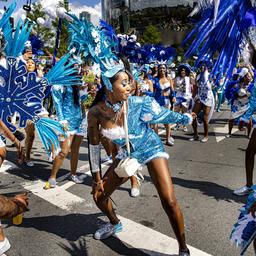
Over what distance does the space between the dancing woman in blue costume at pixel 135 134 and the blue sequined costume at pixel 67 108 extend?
1781mm

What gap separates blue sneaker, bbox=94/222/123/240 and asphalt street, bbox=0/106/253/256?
0.20 ft

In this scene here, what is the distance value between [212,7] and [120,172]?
55.7 inches

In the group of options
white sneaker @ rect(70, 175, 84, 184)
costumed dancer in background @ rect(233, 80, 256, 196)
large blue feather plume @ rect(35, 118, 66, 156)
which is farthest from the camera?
white sneaker @ rect(70, 175, 84, 184)

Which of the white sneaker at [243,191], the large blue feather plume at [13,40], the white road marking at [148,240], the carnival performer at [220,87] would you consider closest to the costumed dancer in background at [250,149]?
the white sneaker at [243,191]

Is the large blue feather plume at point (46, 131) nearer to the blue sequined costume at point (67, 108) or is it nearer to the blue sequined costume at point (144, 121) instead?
the blue sequined costume at point (67, 108)

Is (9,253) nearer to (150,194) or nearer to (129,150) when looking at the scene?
(129,150)

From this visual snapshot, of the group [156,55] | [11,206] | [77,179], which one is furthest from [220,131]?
[11,206]

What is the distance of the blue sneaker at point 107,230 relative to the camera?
3.30m

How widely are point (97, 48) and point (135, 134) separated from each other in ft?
2.92

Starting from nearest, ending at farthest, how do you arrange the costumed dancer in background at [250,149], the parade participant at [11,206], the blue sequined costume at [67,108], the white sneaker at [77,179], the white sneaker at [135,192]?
1. the parade participant at [11,206]
2. the costumed dancer in background at [250,149]
3. the white sneaker at [135,192]
4. the blue sequined costume at [67,108]
5. the white sneaker at [77,179]

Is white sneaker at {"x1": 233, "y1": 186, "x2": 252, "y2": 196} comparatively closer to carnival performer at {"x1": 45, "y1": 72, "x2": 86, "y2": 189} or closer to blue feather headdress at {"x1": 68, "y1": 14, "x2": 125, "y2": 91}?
carnival performer at {"x1": 45, "y1": 72, "x2": 86, "y2": 189}

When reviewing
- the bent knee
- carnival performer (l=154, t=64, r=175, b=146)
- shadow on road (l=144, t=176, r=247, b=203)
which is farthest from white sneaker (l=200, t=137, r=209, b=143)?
→ the bent knee

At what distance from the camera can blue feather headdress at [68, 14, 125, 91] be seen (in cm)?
285

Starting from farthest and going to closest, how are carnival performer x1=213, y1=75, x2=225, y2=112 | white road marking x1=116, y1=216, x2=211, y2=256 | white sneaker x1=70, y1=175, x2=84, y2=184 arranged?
white sneaker x1=70, y1=175, x2=84, y2=184 → white road marking x1=116, y1=216, x2=211, y2=256 → carnival performer x1=213, y1=75, x2=225, y2=112
